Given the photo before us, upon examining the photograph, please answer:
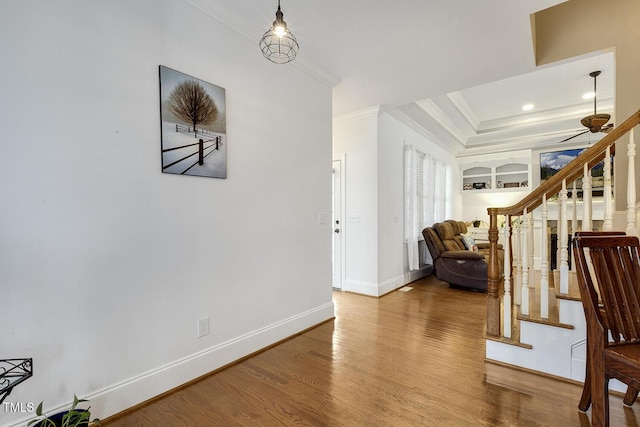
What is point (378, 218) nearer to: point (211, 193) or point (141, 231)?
point (211, 193)

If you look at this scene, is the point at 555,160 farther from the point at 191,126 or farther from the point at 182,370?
the point at 182,370

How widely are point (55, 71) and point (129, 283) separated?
119cm

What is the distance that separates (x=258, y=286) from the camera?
2.48 m

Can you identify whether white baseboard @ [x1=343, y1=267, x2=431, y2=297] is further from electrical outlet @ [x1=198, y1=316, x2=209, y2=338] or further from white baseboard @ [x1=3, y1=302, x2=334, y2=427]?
electrical outlet @ [x1=198, y1=316, x2=209, y2=338]

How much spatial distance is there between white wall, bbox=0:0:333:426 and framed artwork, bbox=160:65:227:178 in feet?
0.19

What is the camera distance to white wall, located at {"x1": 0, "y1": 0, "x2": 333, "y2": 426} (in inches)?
55.6

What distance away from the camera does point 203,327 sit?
2102 millimetres

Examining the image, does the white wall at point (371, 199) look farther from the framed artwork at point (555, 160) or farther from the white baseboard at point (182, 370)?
the framed artwork at point (555, 160)

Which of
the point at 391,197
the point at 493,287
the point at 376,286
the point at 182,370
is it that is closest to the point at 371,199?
the point at 391,197

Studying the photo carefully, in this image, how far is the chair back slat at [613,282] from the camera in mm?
1416

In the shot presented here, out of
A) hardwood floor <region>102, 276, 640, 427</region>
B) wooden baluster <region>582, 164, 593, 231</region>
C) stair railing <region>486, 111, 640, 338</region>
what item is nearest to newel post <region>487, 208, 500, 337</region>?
stair railing <region>486, 111, 640, 338</region>

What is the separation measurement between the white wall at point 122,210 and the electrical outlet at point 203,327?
0.12 ft

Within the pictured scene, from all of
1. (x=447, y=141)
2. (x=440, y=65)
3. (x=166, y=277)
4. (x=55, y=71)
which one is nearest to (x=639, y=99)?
(x=440, y=65)

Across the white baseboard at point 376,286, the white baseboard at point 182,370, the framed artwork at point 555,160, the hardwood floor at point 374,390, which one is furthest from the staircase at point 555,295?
the framed artwork at point 555,160
